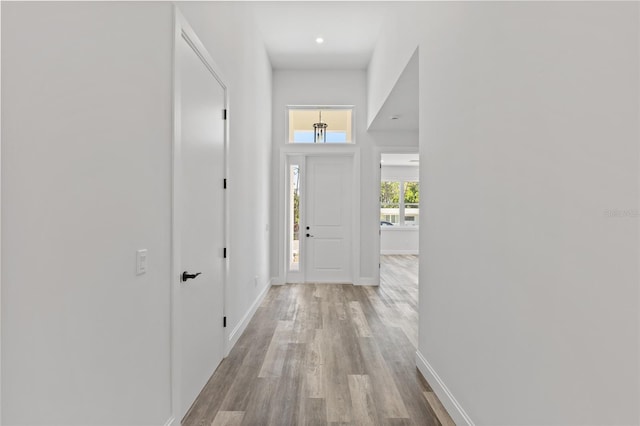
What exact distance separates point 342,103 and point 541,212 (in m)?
4.76

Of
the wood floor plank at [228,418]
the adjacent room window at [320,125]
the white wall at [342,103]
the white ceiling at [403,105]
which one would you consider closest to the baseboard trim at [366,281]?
the white wall at [342,103]

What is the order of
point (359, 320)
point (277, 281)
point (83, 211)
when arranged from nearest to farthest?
point (83, 211) → point (359, 320) → point (277, 281)

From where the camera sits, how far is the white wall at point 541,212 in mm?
906

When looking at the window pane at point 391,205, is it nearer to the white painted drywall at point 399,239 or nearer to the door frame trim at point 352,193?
the white painted drywall at point 399,239

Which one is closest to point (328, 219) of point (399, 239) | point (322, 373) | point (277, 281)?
point (277, 281)

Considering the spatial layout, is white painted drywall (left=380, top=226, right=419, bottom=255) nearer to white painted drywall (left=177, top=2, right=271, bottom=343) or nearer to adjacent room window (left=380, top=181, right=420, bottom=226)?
adjacent room window (left=380, top=181, right=420, bottom=226)

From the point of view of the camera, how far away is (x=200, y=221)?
2260mm

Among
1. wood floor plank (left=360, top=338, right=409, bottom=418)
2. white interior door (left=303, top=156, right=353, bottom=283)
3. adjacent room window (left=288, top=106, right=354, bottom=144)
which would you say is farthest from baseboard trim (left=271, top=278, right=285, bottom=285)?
wood floor plank (left=360, top=338, right=409, bottom=418)

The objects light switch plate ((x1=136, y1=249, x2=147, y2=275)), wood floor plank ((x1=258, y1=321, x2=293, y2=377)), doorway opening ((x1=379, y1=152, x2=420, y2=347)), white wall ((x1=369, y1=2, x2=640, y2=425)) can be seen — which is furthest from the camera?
doorway opening ((x1=379, y1=152, x2=420, y2=347))

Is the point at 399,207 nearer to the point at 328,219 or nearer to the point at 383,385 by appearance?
the point at 328,219

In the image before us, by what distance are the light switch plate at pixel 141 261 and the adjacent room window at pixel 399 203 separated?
9249 millimetres

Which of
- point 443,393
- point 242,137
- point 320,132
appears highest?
point 320,132

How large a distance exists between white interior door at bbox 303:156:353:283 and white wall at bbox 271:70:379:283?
25cm

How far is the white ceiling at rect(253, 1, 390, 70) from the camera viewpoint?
3.89 metres
